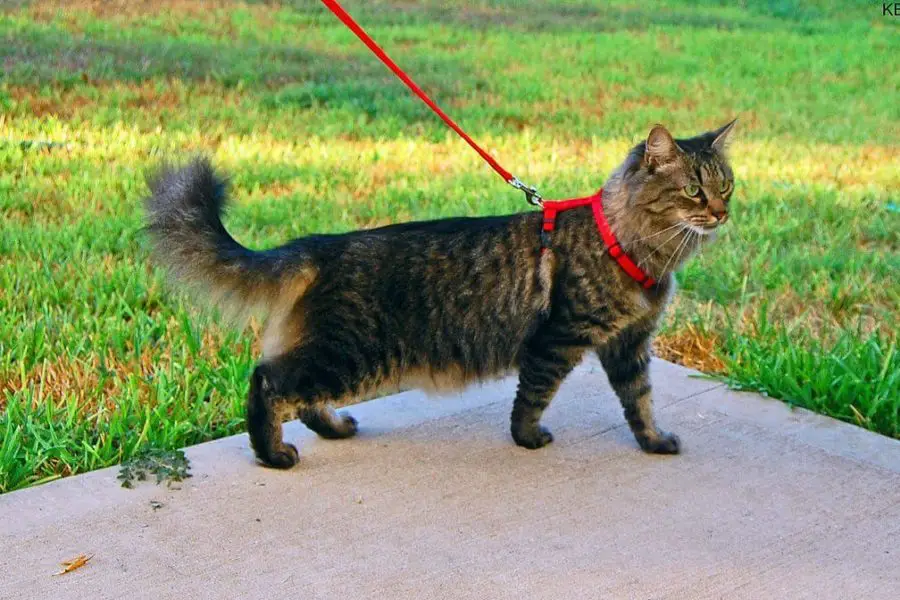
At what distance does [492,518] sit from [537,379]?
0.58m

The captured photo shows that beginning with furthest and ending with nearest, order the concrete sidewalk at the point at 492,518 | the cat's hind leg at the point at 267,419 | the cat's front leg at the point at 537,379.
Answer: the cat's front leg at the point at 537,379 → the cat's hind leg at the point at 267,419 → the concrete sidewalk at the point at 492,518

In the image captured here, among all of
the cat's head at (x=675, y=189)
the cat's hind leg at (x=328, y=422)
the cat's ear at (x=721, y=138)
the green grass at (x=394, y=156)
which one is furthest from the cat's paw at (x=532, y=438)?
the cat's ear at (x=721, y=138)

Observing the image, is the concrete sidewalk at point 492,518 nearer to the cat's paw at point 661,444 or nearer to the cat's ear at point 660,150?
the cat's paw at point 661,444

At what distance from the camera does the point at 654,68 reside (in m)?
11.8

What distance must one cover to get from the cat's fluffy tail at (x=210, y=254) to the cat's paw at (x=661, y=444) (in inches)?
47.4

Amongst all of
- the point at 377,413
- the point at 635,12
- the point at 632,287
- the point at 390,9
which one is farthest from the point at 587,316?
the point at 635,12

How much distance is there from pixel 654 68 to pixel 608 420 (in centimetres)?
828

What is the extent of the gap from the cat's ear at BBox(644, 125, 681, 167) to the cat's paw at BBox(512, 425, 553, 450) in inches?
36.8

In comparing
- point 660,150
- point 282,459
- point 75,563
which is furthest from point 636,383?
point 75,563

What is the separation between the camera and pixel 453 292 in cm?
383

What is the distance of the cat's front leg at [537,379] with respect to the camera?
12.3 ft

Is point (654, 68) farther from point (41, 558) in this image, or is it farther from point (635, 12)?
point (41, 558)

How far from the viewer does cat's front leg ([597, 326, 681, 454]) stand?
3824 mm

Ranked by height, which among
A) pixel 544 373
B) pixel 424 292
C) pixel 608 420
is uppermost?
pixel 424 292
